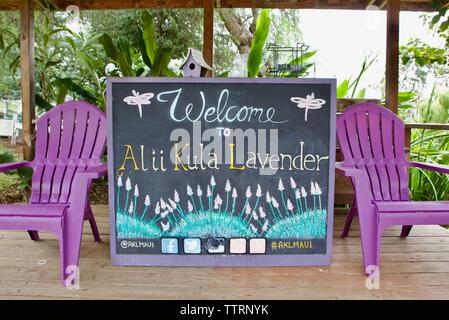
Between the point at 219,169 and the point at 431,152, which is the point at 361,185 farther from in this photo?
the point at 431,152

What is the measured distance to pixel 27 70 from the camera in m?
3.39

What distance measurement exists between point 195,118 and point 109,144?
1.69 feet

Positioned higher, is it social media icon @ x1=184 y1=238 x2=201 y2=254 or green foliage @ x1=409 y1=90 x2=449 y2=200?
green foliage @ x1=409 y1=90 x2=449 y2=200

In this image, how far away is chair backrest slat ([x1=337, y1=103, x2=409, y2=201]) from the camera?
2.79 metres

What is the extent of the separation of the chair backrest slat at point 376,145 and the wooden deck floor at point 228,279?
0.48m

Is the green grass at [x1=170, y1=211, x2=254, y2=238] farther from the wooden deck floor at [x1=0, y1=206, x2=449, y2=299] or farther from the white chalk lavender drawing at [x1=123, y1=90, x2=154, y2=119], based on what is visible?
the white chalk lavender drawing at [x1=123, y1=90, x2=154, y2=119]

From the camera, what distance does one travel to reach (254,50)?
356cm

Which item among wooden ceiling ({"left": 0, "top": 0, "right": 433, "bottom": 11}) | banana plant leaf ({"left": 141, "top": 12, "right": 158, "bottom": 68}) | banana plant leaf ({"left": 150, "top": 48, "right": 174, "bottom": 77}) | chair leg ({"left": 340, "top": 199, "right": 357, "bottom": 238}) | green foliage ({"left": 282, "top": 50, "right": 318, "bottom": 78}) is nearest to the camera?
chair leg ({"left": 340, "top": 199, "right": 357, "bottom": 238})

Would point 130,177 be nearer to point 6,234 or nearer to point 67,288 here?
point 67,288

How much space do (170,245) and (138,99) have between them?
0.87 meters

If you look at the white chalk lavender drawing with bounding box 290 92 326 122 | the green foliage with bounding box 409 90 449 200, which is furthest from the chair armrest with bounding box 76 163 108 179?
the green foliage with bounding box 409 90 449 200

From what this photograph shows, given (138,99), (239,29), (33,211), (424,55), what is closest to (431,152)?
(424,55)

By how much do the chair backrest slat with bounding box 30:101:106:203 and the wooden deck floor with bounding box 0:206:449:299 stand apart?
1.85ft

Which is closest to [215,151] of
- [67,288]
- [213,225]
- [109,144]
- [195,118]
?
[195,118]
